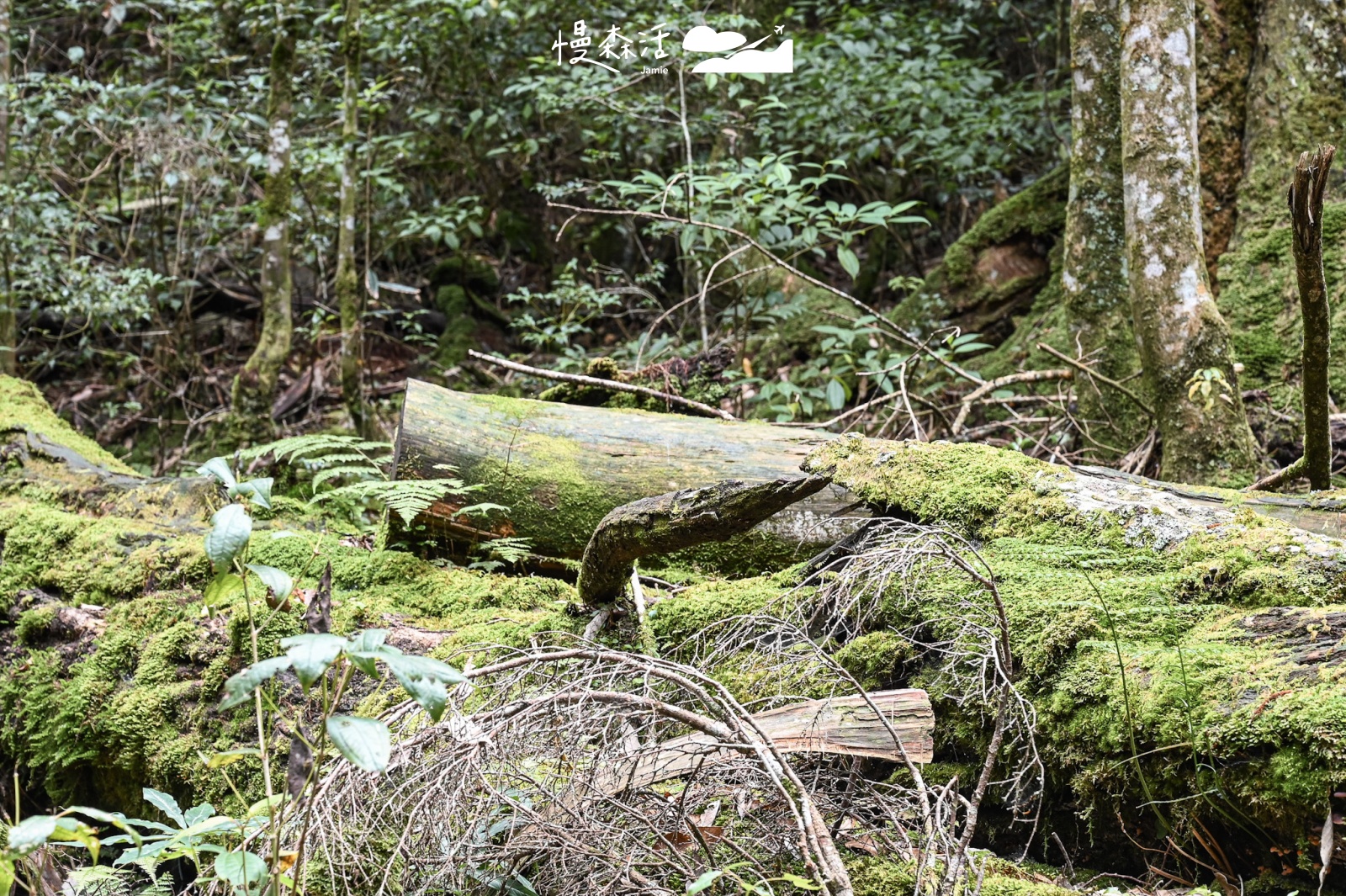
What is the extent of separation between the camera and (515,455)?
3.90 meters

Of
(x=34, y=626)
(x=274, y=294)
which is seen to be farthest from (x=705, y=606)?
(x=274, y=294)

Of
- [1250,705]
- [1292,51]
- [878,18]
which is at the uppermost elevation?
[878,18]

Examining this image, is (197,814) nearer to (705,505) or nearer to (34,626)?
(705,505)

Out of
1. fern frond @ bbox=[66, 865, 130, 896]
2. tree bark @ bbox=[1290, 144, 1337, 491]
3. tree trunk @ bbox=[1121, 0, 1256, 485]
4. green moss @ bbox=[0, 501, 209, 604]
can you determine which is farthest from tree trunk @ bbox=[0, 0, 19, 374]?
tree bark @ bbox=[1290, 144, 1337, 491]

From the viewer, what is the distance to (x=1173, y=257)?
167 inches

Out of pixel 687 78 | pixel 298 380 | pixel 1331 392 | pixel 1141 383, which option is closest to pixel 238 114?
pixel 298 380

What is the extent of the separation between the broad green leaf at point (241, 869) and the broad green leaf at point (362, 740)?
1.02 feet

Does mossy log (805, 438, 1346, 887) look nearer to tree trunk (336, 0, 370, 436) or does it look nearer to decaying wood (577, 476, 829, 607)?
decaying wood (577, 476, 829, 607)

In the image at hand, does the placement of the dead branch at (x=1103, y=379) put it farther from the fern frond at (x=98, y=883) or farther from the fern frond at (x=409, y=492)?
the fern frond at (x=98, y=883)

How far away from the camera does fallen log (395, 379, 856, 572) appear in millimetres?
3732

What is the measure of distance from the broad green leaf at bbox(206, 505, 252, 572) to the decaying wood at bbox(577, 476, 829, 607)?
3.68ft

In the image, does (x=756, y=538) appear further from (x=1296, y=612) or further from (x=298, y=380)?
(x=298, y=380)

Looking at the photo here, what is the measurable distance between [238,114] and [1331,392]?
7.39m

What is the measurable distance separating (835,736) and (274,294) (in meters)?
5.26
